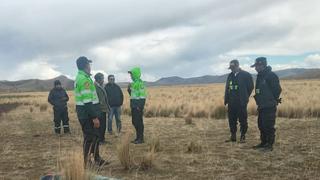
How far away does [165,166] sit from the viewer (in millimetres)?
9547

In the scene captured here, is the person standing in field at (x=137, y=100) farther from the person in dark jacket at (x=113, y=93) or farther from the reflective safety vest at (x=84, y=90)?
the reflective safety vest at (x=84, y=90)

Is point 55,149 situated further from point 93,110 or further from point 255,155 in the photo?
point 255,155

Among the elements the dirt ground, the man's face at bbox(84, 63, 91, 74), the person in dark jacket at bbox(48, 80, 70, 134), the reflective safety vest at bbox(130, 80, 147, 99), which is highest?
the man's face at bbox(84, 63, 91, 74)

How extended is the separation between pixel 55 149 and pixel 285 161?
18.0 ft

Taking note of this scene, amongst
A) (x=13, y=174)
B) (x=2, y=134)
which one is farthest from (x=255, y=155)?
(x=2, y=134)

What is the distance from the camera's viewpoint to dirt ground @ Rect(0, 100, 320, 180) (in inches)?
347

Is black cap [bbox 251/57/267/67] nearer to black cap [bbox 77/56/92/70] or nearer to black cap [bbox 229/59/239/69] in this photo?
black cap [bbox 229/59/239/69]

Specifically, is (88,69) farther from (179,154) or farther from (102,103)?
(102,103)

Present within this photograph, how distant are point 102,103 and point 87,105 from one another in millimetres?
3542

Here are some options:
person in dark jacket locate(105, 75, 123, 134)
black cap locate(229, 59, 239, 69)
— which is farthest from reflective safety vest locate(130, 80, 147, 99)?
black cap locate(229, 59, 239, 69)

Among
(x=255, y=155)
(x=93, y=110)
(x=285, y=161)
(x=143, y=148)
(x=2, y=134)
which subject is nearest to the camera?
(x=93, y=110)

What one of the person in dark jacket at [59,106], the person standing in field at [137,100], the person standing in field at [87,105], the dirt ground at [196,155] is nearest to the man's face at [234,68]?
the dirt ground at [196,155]

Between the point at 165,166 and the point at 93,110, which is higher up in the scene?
the point at 93,110

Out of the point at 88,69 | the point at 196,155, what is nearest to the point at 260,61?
the point at 196,155
